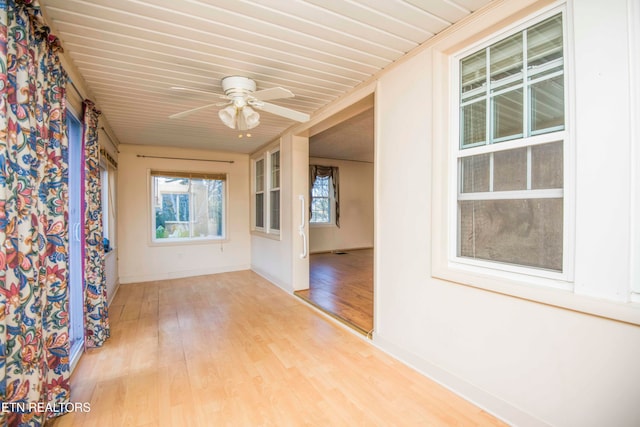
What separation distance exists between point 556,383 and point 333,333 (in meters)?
1.86

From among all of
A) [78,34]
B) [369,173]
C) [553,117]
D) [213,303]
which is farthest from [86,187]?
[369,173]

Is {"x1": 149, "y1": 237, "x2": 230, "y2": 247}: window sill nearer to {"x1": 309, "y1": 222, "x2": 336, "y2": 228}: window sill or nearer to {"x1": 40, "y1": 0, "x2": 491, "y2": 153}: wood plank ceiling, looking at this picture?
{"x1": 309, "y1": 222, "x2": 336, "y2": 228}: window sill

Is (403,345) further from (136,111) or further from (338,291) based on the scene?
(136,111)

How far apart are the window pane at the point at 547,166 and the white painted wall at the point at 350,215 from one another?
6.18 m

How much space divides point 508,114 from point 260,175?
447 cm

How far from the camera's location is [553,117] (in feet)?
5.05

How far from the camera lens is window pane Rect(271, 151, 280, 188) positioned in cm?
483

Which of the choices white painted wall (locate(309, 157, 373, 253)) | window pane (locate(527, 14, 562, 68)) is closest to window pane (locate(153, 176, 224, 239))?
white painted wall (locate(309, 157, 373, 253))

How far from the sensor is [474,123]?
193 centimetres

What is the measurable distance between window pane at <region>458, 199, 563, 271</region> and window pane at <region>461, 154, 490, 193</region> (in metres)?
0.10

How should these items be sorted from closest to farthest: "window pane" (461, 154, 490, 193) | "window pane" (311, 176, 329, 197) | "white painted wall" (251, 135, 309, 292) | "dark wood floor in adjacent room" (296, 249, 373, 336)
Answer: "window pane" (461, 154, 490, 193) → "dark wood floor in adjacent room" (296, 249, 373, 336) → "white painted wall" (251, 135, 309, 292) → "window pane" (311, 176, 329, 197)

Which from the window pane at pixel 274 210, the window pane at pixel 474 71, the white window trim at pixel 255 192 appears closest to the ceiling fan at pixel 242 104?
the window pane at pixel 474 71

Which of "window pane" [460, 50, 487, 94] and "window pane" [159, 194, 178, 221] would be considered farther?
"window pane" [159, 194, 178, 221]

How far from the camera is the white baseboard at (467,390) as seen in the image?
162 cm
